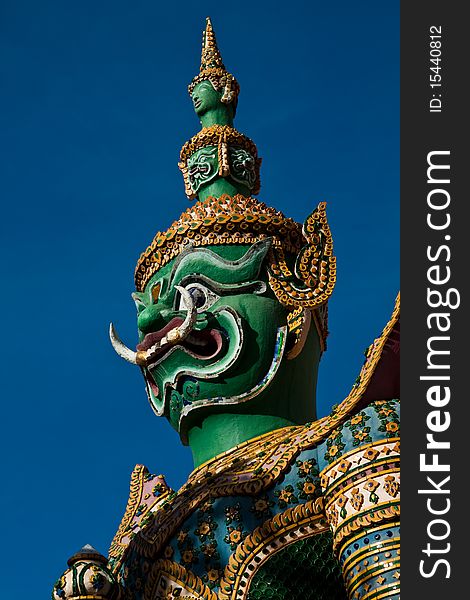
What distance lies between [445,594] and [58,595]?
3.09 m

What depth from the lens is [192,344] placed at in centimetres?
1064

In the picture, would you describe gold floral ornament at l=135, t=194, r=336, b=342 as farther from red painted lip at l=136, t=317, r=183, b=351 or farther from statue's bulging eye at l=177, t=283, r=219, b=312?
red painted lip at l=136, t=317, r=183, b=351

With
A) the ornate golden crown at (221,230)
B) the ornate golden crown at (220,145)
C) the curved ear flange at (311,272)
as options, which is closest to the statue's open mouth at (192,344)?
the curved ear flange at (311,272)

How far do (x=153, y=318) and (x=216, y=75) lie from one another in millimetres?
2893

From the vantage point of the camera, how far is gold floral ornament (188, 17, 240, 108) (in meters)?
12.5

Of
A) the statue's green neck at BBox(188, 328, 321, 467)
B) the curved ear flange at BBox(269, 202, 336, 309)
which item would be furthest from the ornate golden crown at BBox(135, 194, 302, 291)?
the statue's green neck at BBox(188, 328, 321, 467)

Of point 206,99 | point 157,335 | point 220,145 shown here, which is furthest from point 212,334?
point 206,99

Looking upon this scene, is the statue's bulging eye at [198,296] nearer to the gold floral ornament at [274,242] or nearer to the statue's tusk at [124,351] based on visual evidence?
the gold floral ornament at [274,242]

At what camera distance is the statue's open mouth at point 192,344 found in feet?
34.8

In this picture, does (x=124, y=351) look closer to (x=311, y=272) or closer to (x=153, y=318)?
(x=153, y=318)

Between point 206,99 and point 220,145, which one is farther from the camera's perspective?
point 206,99

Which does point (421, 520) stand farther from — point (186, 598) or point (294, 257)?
point (294, 257)

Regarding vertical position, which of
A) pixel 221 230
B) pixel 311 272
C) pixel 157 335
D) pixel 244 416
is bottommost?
pixel 244 416

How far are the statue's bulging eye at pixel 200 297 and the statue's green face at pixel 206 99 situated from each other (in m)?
2.31
